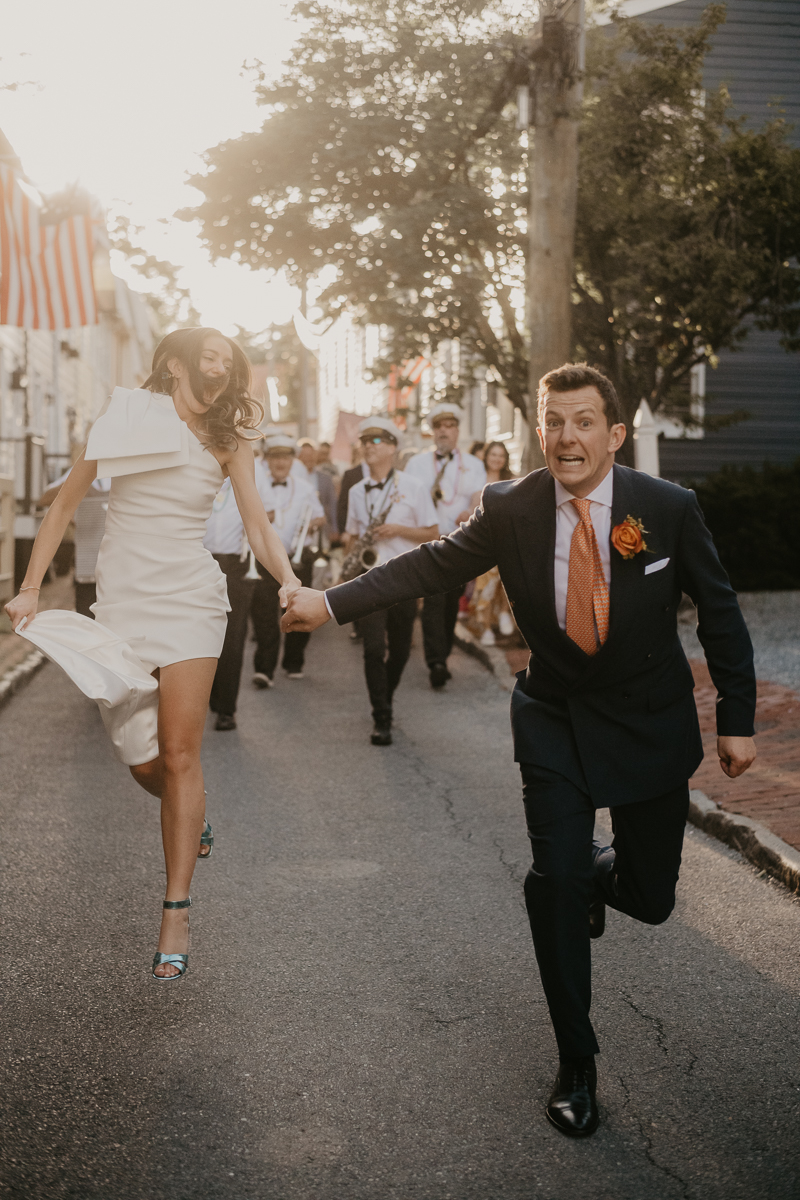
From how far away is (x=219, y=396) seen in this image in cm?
447

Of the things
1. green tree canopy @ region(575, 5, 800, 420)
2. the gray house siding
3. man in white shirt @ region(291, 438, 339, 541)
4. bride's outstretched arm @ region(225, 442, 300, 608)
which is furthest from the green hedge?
bride's outstretched arm @ region(225, 442, 300, 608)

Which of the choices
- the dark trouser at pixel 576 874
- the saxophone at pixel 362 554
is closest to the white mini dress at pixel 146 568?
the dark trouser at pixel 576 874

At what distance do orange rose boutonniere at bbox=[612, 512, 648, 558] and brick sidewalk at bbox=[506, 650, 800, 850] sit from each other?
278cm

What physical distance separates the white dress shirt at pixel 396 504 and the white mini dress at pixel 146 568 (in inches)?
205

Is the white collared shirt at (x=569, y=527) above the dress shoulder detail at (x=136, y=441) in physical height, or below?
below

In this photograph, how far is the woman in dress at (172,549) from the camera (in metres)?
4.34

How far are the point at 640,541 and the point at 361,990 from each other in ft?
5.94

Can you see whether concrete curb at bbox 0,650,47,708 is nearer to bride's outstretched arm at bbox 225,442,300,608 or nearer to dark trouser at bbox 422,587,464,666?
dark trouser at bbox 422,587,464,666

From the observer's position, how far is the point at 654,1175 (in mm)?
3051

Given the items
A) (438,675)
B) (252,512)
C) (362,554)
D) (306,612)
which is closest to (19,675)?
(438,675)

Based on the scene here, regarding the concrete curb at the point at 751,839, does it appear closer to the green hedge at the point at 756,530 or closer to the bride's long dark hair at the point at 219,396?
the bride's long dark hair at the point at 219,396

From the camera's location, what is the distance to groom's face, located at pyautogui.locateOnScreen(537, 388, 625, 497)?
3545 mm

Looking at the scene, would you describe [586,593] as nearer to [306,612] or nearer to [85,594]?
[306,612]

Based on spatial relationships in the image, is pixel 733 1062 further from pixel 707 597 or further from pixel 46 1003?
pixel 46 1003
